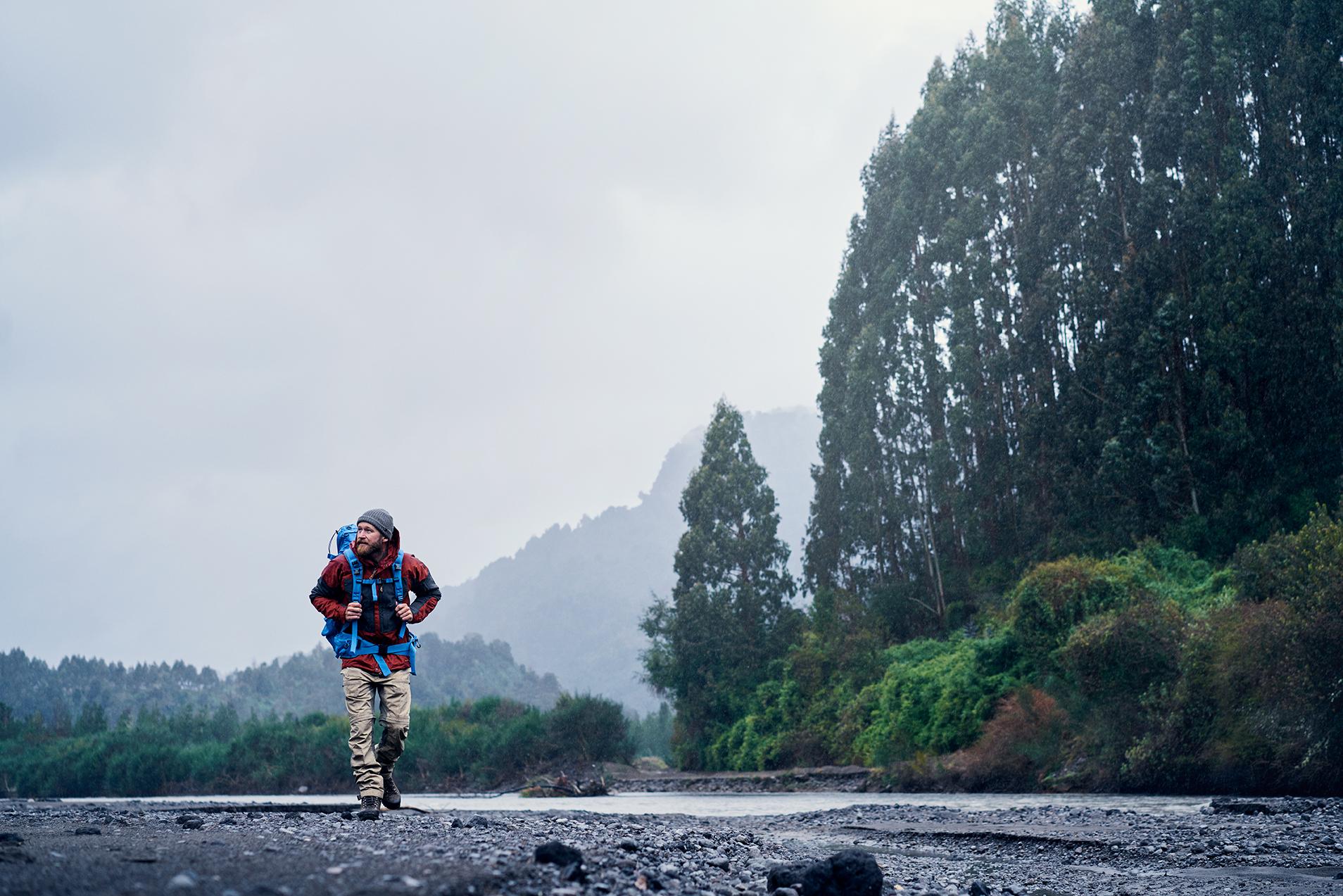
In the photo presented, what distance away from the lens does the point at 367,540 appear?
30.3 feet

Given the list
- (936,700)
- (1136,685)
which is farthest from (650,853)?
(936,700)

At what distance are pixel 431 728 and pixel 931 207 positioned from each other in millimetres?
38323

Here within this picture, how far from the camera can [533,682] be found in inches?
6658

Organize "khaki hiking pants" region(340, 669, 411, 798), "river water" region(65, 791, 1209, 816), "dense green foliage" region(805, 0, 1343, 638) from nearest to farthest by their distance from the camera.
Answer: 1. "khaki hiking pants" region(340, 669, 411, 798)
2. "river water" region(65, 791, 1209, 816)
3. "dense green foliage" region(805, 0, 1343, 638)

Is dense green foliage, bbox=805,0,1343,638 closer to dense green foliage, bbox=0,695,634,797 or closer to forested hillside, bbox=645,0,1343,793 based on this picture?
A: forested hillside, bbox=645,0,1343,793

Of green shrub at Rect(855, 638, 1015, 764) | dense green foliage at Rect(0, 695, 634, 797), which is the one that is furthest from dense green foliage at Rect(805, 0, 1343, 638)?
dense green foliage at Rect(0, 695, 634, 797)

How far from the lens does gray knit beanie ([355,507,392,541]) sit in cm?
926

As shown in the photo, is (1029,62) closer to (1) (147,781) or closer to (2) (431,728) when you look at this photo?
(2) (431,728)

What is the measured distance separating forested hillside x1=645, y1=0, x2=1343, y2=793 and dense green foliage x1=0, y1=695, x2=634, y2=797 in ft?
21.1

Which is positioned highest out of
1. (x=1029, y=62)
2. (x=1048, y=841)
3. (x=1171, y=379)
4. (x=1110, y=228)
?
(x=1029, y=62)

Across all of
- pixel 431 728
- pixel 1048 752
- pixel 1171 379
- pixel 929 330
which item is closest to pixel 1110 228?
pixel 1171 379

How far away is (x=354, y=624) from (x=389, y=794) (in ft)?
6.61

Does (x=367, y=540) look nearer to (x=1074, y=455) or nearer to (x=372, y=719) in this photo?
(x=372, y=719)

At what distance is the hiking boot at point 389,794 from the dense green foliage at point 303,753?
43105mm
